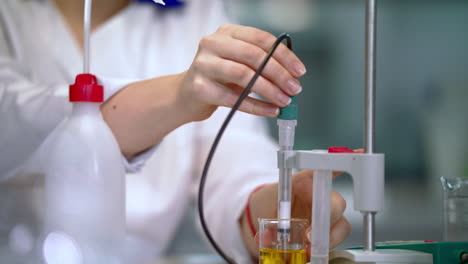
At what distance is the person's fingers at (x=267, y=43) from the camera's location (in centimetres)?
59

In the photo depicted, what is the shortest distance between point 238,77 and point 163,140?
0.47 meters

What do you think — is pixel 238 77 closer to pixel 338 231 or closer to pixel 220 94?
pixel 220 94

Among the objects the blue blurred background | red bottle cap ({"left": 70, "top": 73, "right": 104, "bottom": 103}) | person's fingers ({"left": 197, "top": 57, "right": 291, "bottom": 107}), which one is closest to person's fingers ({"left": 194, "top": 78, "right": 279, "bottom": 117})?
person's fingers ({"left": 197, "top": 57, "right": 291, "bottom": 107})

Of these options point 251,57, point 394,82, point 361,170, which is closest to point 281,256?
point 361,170

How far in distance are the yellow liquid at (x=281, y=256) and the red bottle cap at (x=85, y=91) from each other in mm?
272

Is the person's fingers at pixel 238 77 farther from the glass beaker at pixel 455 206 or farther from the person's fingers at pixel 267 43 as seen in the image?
the glass beaker at pixel 455 206

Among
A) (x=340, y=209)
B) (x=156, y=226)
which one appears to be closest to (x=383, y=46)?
(x=156, y=226)

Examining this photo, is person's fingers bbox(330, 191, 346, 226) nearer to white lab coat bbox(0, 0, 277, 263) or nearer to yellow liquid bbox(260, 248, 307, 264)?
yellow liquid bbox(260, 248, 307, 264)

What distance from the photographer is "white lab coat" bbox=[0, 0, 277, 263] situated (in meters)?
0.91

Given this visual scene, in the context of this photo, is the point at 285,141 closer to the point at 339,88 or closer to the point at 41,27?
the point at 41,27

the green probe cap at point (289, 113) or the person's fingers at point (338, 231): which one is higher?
the green probe cap at point (289, 113)

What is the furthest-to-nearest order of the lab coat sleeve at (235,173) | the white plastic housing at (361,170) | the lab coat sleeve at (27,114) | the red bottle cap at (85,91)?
the lab coat sleeve at (235,173) → the lab coat sleeve at (27,114) → the red bottle cap at (85,91) → the white plastic housing at (361,170)

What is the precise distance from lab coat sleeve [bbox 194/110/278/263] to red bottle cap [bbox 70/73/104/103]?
38 centimetres

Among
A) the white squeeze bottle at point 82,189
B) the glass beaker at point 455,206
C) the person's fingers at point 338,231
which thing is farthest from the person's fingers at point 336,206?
the white squeeze bottle at point 82,189
